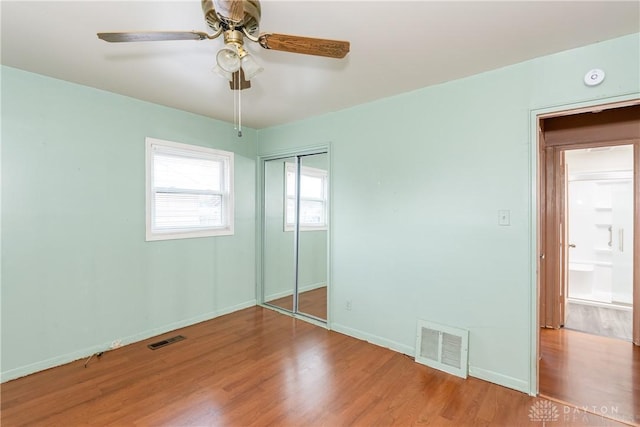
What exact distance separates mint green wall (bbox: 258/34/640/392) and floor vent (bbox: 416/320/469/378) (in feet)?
0.23

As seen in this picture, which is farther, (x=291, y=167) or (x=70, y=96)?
(x=291, y=167)

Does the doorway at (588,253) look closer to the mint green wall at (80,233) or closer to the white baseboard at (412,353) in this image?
the white baseboard at (412,353)

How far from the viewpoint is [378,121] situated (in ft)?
10.4

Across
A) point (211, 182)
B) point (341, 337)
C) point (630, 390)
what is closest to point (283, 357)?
point (341, 337)

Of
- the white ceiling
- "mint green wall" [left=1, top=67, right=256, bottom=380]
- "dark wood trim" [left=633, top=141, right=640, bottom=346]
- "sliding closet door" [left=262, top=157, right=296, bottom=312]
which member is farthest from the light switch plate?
"mint green wall" [left=1, top=67, right=256, bottom=380]

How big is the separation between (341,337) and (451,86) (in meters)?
2.71

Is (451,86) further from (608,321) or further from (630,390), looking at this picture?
(608,321)

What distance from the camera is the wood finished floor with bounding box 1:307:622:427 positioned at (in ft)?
6.66

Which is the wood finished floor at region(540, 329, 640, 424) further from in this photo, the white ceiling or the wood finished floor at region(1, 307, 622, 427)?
the white ceiling

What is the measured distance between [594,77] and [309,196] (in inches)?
117

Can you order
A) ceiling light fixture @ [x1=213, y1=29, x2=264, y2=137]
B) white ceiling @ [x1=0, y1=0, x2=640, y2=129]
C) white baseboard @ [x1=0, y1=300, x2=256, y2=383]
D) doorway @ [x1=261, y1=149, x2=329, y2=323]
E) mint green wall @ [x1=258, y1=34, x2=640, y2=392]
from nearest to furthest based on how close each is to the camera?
ceiling light fixture @ [x1=213, y1=29, x2=264, y2=137], white ceiling @ [x1=0, y1=0, x2=640, y2=129], mint green wall @ [x1=258, y1=34, x2=640, y2=392], white baseboard @ [x1=0, y1=300, x2=256, y2=383], doorway @ [x1=261, y1=149, x2=329, y2=323]

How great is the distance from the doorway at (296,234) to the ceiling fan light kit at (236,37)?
209 cm

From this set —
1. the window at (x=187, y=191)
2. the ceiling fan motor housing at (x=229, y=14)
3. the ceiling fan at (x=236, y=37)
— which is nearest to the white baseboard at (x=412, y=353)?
the window at (x=187, y=191)

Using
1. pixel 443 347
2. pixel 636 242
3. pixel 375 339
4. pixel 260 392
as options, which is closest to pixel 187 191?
pixel 260 392
